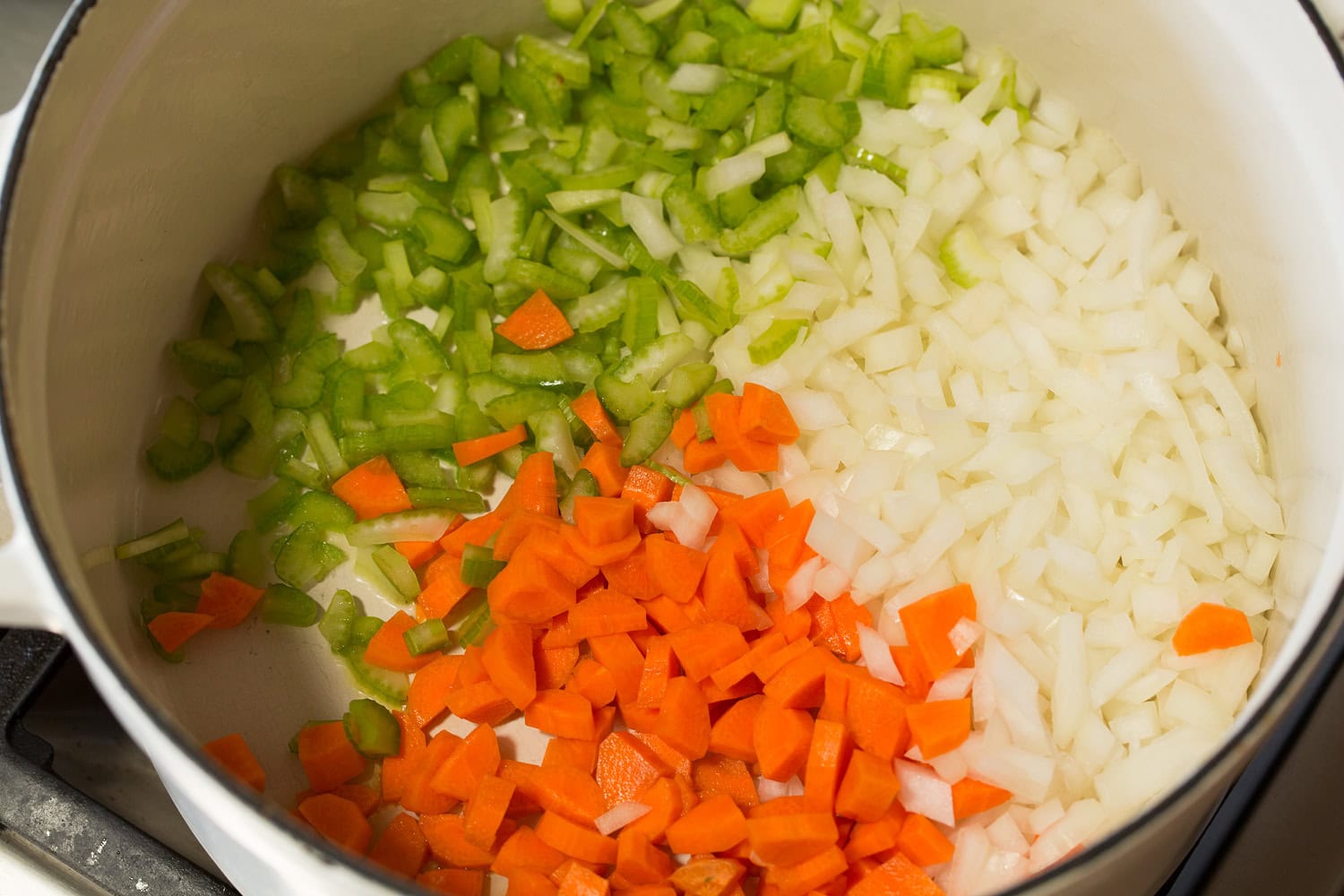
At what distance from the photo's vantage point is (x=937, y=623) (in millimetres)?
1300

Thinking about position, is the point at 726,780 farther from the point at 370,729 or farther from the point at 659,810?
the point at 370,729

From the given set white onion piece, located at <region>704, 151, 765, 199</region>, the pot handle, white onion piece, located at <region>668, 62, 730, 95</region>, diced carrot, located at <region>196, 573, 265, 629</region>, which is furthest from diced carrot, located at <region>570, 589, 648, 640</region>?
the pot handle

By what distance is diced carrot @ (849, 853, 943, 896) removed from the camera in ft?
3.90

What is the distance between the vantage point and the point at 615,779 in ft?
4.31

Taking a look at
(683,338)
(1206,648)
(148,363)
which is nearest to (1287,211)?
(1206,648)

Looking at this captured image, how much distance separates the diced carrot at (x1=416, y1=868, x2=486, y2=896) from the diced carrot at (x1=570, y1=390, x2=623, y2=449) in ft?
1.91

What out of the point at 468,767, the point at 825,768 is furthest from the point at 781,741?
the point at 468,767

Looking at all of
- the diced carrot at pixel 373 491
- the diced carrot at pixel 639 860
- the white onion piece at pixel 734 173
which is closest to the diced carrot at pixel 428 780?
the diced carrot at pixel 639 860

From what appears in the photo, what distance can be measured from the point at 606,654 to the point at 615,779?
15cm

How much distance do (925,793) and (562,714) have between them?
0.44 metres

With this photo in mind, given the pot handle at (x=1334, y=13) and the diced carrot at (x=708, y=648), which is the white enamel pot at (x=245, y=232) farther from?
the diced carrot at (x=708, y=648)

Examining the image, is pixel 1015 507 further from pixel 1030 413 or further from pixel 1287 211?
pixel 1287 211

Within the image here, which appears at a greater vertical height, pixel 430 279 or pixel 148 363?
pixel 430 279

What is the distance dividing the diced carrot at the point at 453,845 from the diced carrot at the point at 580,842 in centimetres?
8
